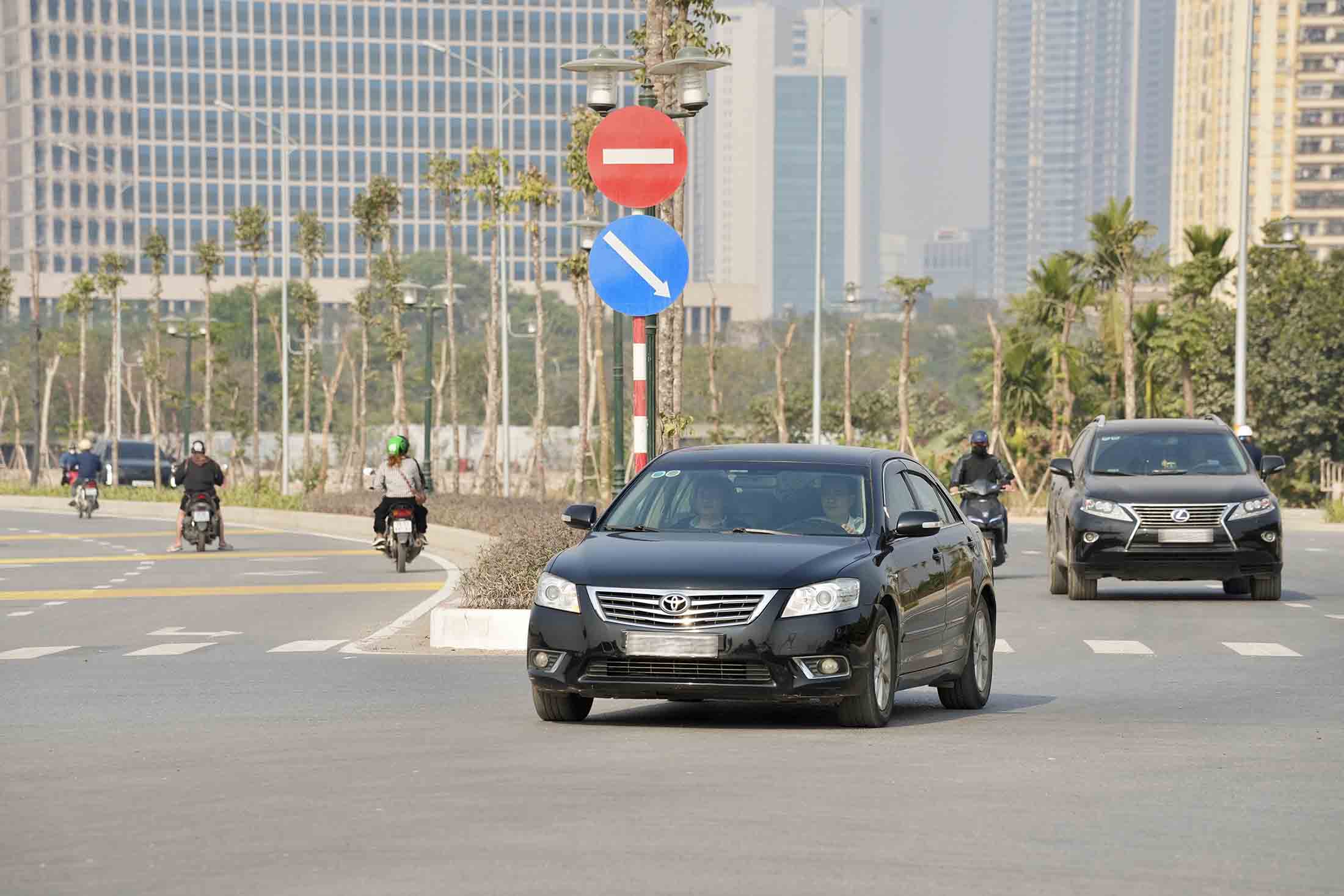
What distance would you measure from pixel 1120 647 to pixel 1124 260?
4108cm

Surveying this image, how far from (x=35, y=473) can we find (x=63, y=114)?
406ft

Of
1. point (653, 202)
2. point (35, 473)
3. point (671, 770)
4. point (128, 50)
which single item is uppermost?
point (128, 50)

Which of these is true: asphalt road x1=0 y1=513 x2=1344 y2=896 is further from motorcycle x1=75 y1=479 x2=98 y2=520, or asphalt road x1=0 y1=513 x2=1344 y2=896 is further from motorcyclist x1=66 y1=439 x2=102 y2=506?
motorcycle x1=75 y1=479 x2=98 y2=520

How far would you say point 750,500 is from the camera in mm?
12609

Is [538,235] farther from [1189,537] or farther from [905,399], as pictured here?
[1189,537]

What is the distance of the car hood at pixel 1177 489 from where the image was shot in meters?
23.0

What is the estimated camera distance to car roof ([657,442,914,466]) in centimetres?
1283

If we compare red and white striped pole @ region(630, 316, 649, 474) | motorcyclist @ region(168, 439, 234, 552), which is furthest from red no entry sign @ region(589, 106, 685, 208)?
motorcyclist @ region(168, 439, 234, 552)

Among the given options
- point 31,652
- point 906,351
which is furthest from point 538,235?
point 31,652

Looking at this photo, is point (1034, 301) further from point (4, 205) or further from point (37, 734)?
point (4, 205)

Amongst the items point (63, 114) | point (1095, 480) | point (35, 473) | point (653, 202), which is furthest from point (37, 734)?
point (63, 114)

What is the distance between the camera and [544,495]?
52375 millimetres

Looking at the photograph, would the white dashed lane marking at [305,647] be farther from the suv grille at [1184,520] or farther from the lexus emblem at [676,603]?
the suv grille at [1184,520]

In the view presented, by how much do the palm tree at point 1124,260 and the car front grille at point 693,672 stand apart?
4423 cm
